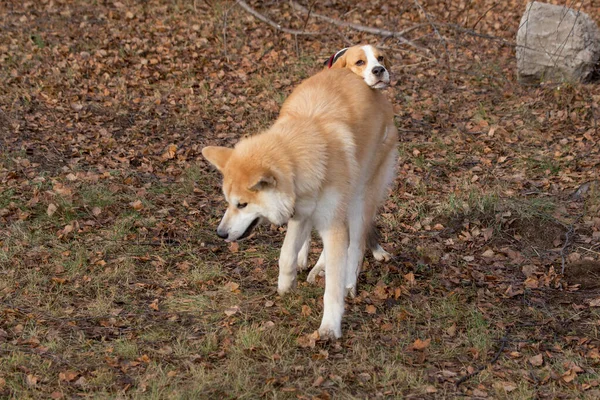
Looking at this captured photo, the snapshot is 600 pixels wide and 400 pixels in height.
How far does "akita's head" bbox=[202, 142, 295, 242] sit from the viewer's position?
167 inches

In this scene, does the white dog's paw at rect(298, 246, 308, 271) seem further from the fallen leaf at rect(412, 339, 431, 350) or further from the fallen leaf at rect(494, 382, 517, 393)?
the fallen leaf at rect(494, 382, 517, 393)

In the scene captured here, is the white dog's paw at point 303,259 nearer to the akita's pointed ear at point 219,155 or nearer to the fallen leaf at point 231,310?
the fallen leaf at point 231,310

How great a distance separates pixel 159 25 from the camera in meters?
11.3

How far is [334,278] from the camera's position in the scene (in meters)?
4.66

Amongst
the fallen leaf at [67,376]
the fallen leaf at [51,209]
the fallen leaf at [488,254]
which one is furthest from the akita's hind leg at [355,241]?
the fallen leaf at [51,209]

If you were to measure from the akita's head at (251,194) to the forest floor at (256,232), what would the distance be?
29.7 inches

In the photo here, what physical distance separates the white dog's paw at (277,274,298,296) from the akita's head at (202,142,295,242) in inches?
29.7

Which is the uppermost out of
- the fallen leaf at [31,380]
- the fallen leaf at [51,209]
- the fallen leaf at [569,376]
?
the fallen leaf at [569,376]

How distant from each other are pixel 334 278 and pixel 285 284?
614 mm

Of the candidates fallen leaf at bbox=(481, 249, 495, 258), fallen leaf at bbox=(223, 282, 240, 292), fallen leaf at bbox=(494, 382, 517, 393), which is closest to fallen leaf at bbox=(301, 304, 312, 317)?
fallen leaf at bbox=(223, 282, 240, 292)

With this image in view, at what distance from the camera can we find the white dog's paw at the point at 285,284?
5145mm

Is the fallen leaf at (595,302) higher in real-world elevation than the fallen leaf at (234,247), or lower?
higher

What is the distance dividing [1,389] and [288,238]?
2.07m

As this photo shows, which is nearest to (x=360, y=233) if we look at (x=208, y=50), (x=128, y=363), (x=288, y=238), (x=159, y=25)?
(x=288, y=238)
